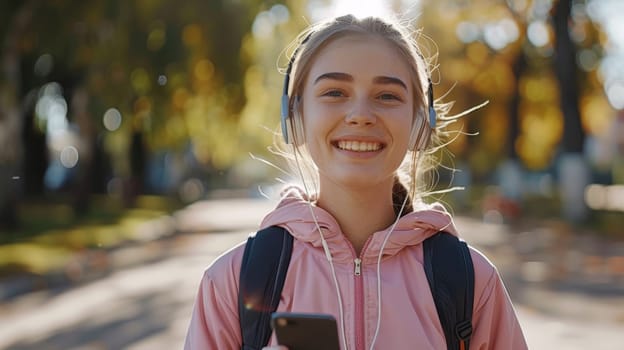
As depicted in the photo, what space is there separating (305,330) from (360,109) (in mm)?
612

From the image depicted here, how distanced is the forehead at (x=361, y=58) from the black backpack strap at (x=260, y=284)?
46 centimetres

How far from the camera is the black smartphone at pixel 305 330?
1792 millimetres

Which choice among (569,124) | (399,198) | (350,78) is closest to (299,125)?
(350,78)

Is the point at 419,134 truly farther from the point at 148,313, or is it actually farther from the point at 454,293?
the point at 148,313

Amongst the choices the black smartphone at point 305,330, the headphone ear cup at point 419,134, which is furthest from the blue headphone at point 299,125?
the black smartphone at point 305,330

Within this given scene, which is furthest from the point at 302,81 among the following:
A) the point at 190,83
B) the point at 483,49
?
the point at 483,49

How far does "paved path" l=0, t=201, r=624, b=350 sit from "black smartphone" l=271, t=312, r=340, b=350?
6205 mm

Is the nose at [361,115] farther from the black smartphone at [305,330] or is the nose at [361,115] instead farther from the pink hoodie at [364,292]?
the black smartphone at [305,330]

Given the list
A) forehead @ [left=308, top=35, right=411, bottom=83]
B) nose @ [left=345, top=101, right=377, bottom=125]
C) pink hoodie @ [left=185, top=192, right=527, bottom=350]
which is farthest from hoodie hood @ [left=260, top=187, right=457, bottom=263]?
forehead @ [left=308, top=35, right=411, bottom=83]

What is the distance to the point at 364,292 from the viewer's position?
2133 mm

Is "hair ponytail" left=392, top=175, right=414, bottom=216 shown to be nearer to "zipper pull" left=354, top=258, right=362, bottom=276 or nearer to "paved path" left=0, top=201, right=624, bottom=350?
"zipper pull" left=354, top=258, right=362, bottom=276

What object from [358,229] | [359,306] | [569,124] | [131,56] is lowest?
[359,306]

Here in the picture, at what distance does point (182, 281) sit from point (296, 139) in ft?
34.9

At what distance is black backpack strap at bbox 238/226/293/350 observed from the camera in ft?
6.76
